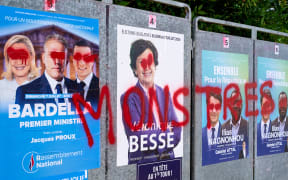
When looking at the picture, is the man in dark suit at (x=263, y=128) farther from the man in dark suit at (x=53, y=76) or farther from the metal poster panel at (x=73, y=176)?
the man in dark suit at (x=53, y=76)

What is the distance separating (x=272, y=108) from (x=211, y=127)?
1265mm

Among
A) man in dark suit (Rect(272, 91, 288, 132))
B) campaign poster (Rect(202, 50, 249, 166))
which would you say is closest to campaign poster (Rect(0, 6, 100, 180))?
campaign poster (Rect(202, 50, 249, 166))

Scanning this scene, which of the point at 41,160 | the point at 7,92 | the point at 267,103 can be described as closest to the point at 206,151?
the point at 267,103

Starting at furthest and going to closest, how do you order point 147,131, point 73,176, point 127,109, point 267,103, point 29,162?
point 267,103 < point 147,131 < point 127,109 < point 73,176 < point 29,162

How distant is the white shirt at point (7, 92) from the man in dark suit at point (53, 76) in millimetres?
85

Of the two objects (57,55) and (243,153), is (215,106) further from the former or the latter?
(57,55)

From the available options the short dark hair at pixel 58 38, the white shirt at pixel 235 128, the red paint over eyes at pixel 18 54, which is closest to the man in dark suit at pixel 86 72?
the short dark hair at pixel 58 38

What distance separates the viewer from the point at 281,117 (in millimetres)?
A: 5371

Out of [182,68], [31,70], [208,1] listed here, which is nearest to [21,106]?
[31,70]

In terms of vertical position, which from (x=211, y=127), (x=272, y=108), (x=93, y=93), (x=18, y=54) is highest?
(x=18, y=54)

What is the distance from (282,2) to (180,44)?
11.6 feet

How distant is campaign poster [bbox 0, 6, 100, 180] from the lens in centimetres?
280

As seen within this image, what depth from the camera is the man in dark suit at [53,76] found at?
2943mm

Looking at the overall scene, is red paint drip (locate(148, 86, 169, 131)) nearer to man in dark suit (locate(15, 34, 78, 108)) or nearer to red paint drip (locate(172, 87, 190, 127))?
red paint drip (locate(172, 87, 190, 127))
